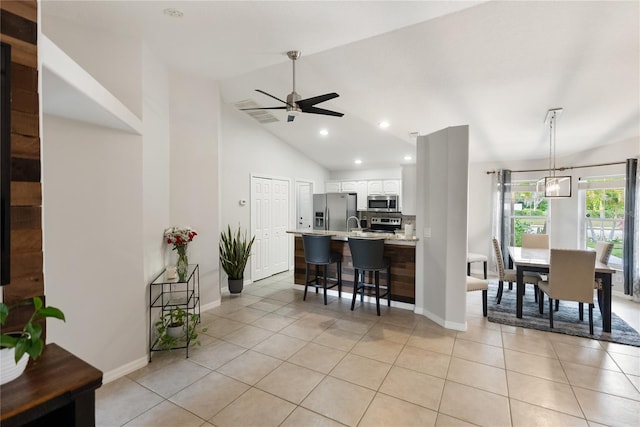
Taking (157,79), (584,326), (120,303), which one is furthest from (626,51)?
(120,303)

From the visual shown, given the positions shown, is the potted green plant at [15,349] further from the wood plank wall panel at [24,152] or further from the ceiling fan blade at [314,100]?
the ceiling fan blade at [314,100]

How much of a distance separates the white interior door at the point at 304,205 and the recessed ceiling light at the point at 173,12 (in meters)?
4.55

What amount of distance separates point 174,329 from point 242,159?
10.2 feet

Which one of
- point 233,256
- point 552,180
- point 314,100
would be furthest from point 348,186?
point 314,100

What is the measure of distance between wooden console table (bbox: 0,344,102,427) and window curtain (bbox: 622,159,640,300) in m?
6.67

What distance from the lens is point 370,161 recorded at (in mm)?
7023

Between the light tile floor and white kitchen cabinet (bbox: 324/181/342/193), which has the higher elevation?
white kitchen cabinet (bbox: 324/181/342/193)

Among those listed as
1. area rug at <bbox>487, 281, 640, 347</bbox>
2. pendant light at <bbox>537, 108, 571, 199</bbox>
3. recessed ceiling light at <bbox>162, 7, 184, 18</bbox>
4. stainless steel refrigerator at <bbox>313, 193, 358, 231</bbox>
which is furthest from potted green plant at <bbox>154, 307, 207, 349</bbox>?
pendant light at <bbox>537, 108, 571, 199</bbox>

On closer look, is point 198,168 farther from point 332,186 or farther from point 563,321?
point 563,321

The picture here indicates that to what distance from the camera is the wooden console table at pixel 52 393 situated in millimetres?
947

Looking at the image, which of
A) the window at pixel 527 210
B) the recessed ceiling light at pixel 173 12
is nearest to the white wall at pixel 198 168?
the recessed ceiling light at pixel 173 12

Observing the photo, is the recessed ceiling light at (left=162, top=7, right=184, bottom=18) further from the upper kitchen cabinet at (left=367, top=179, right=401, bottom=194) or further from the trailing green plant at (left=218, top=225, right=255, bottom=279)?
the upper kitchen cabinet at (left=367, top=179, right=401, bottom=194)

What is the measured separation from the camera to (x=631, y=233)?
4.57 metres

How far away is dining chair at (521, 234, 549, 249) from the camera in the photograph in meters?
5.04
